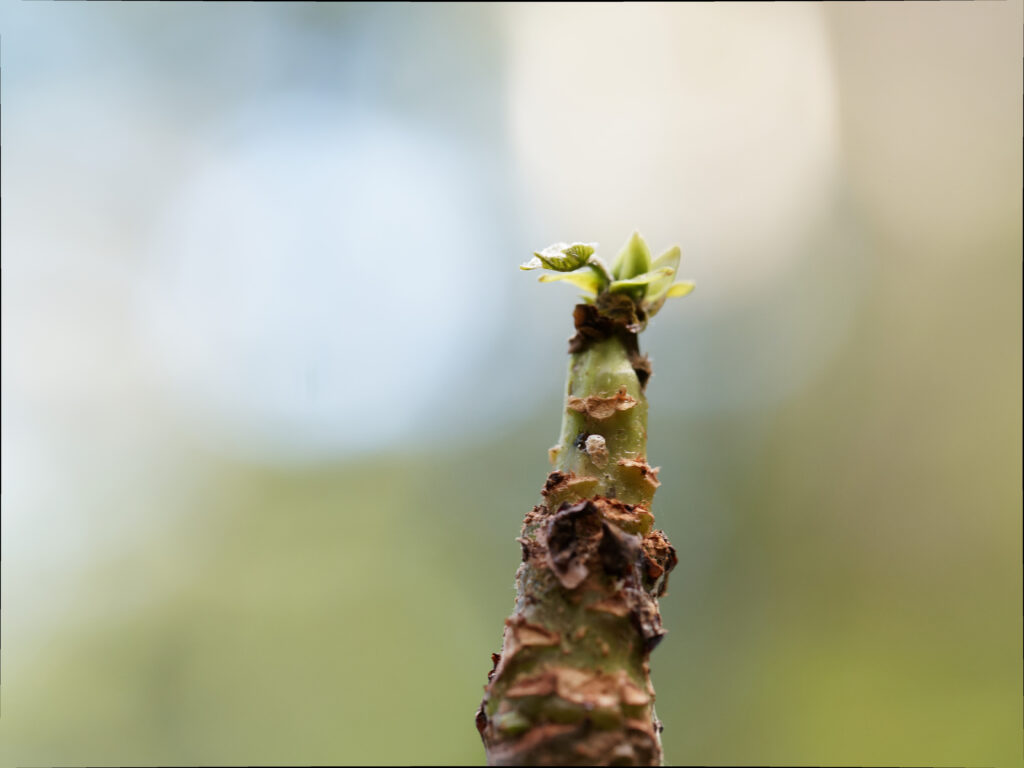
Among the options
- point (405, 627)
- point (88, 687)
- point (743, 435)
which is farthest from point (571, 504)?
point (743, 435)

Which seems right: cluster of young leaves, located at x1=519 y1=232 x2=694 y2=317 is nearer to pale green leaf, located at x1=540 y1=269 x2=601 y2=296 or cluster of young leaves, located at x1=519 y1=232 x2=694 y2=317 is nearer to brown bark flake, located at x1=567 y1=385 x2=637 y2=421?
pale green leaf, located at x1=540 y1=269 x2=601 y2=296

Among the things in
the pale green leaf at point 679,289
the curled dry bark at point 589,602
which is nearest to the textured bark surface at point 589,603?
the curled dry bark at point 589,602

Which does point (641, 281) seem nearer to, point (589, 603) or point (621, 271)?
point (621, 271)

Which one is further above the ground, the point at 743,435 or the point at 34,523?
the point at 743,435

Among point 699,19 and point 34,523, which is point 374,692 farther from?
point 699,19

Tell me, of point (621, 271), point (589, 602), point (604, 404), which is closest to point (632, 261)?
point (621, 271)
